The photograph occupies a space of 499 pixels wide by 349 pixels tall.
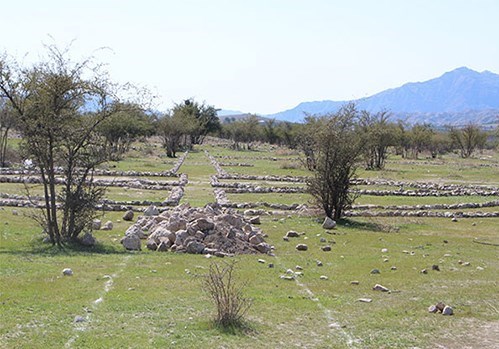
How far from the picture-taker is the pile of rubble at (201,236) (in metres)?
17.1

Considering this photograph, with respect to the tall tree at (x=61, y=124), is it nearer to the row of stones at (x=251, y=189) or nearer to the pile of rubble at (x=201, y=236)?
the pile of rubble at (x=201, y=236)

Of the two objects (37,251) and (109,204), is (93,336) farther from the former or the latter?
(109,204)

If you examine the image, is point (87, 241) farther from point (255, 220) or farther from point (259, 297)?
point (255, 220)

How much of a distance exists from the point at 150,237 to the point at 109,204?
9530 mm

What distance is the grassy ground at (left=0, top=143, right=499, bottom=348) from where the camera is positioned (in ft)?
30.6

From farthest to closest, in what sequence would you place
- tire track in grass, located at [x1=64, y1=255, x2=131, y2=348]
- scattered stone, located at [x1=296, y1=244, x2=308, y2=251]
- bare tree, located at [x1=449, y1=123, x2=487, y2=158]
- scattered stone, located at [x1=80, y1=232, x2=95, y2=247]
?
bare tree, located at [x1=449, y1=123, x2=487, y2=158]
scattered stone, located at [x1=296, y1=244, x2=308, y2=251]
scattered stone, located at [x1=80, y1=232, x2=95, y2=247]
tire track in grass, located at [x1=64, y1=255, x2=131, y2=348]

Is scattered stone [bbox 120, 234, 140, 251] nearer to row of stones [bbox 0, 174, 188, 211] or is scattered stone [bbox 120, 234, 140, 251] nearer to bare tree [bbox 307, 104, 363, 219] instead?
row of stones [bbox 0, 174, 188, 211]

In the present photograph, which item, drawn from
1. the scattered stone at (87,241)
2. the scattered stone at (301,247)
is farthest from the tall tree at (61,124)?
the scattered stone at (301,247)

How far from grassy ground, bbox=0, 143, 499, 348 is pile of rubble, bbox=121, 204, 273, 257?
2.06ft

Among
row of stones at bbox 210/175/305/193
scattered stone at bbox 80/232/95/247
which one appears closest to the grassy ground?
scattered stone at bbox 80/232/95/247

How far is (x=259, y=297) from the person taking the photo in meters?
11.9

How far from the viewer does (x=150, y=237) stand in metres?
17.8

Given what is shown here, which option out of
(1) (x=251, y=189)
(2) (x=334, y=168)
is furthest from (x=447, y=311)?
(1) (x=251, y=189)

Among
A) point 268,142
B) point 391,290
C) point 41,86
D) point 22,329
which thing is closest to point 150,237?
point 41,86
